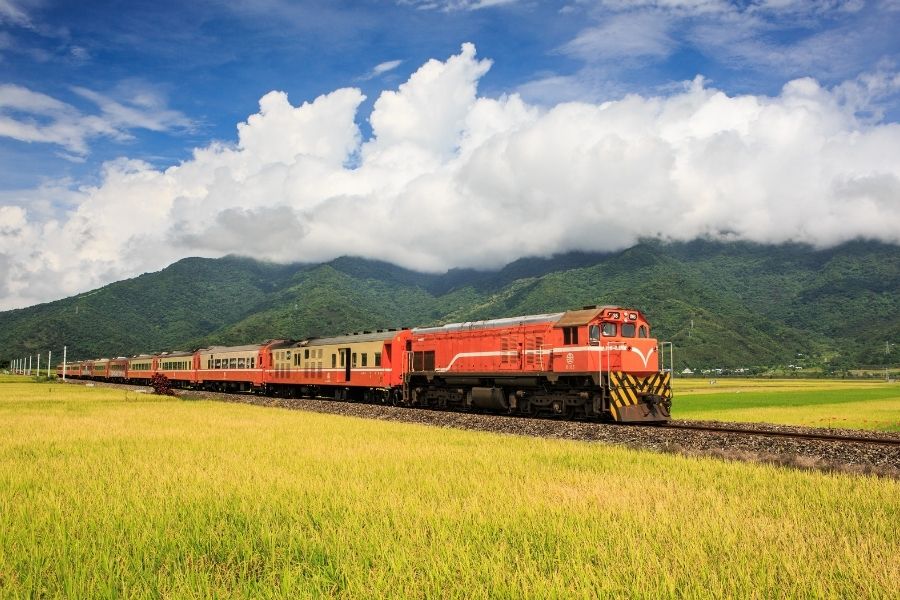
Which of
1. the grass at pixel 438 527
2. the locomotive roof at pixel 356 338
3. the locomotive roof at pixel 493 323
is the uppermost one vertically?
the locomotive roof at pixel 493 323

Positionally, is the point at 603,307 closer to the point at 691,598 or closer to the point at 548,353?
the point at 548,353

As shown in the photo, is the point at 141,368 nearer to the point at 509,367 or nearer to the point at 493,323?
the point at 493,323

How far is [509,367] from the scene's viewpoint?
33.3m

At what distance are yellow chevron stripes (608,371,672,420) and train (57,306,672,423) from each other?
1.7 inches

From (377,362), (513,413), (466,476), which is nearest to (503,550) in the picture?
(466,476)

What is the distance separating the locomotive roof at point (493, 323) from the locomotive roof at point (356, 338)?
2212mm

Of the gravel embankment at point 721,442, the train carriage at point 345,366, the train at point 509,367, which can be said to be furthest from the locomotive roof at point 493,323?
the gravel embankment at point 721,442

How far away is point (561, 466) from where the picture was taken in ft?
50.3

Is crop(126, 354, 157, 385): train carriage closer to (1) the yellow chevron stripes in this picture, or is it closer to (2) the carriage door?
(2) the carriage door

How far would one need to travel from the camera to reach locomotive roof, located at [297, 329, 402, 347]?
44000 millimetres

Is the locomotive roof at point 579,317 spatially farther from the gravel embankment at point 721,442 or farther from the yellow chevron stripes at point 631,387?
the gravel embankment at point 721,442

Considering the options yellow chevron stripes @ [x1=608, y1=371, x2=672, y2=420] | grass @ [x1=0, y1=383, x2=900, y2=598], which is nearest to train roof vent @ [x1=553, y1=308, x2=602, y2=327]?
yellow chevron stripes @ [x1=608, y1=371, x2=672, y2=420]

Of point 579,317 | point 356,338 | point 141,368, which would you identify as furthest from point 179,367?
point 579,317

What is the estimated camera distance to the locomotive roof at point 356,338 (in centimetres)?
4400
